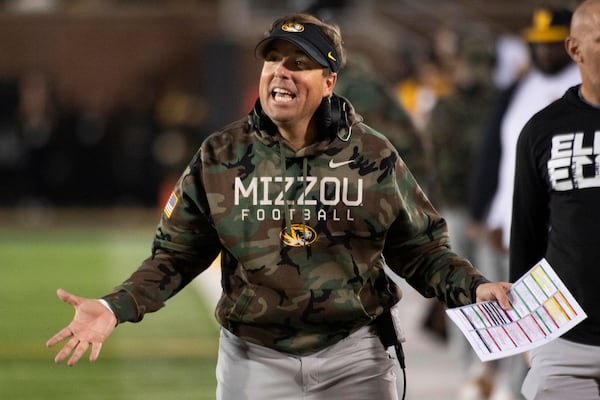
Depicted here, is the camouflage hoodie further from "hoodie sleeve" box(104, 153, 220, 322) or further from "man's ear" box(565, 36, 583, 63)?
"man's ear" box(565, 36, 583, 63)

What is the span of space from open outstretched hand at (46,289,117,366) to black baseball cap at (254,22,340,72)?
0.98m

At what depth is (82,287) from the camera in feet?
50.3

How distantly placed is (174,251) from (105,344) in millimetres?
7420

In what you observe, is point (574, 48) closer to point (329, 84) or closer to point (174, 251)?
point (329, 84)

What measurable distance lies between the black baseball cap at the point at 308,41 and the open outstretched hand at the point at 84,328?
0.98 m

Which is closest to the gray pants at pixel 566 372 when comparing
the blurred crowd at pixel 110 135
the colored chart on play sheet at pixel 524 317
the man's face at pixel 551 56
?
the colored chart on play sheet at pixel 524 317

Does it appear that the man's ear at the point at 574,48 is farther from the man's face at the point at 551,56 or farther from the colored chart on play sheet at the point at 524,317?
the man's face at the point at 551,56

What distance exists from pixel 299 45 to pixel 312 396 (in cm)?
114

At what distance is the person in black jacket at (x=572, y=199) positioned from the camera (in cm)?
488

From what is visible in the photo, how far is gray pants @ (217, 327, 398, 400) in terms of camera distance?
4.69 m

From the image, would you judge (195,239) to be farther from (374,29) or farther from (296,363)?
(374,29)

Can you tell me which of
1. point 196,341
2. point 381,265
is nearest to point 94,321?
point 381,265

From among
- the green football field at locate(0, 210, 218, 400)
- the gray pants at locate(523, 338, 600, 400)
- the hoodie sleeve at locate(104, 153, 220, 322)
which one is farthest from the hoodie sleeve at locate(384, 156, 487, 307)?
the green football field at locate(0, 210, 218, 400)

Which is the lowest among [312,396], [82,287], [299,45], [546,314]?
[82,287]
